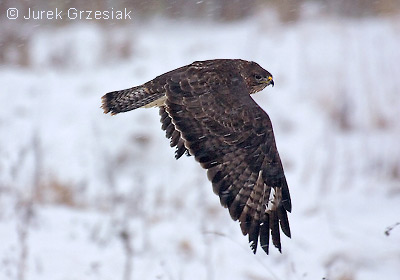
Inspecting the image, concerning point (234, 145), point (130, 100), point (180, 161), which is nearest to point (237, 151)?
point (234, 145)

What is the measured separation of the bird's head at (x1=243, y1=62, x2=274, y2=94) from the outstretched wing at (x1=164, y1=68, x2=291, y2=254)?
14.8 inches

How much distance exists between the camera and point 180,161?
8656mm

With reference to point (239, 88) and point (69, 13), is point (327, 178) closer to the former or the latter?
point (239, 88)

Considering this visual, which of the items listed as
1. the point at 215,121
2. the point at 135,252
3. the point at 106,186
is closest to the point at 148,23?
the point at 106,186

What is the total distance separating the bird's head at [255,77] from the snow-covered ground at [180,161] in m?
0.86

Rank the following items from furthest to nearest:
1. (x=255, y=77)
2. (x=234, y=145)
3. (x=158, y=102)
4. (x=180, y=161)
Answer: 1. (x=180, y=161)
2. (x=255, y=77)
3. (x=158, y=102)
4. (x=234, y=145)

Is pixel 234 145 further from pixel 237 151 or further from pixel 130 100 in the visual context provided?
pixel 130 100

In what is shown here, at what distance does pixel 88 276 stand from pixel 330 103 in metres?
5.69

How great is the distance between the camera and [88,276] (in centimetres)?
455

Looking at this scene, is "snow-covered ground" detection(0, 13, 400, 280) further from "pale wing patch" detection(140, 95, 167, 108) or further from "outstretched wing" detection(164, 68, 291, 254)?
"pale wing patch" detection(140, 95, 167, 108)

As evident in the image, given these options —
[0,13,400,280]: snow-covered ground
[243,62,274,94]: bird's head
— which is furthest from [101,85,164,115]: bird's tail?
[0,13,400,280]: snow-covered ground

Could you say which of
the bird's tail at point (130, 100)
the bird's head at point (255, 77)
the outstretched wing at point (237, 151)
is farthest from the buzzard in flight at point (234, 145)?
the bird's head at point (255, 77)

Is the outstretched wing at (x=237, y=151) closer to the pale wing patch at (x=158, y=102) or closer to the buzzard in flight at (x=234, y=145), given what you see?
the buzzard in flight at (x=234, y=145)

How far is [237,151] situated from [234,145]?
1.3 inches
